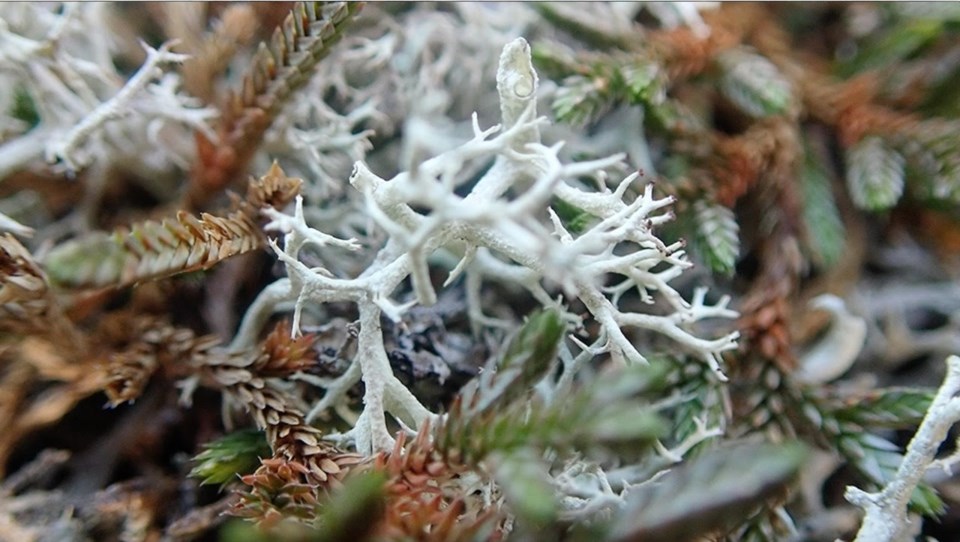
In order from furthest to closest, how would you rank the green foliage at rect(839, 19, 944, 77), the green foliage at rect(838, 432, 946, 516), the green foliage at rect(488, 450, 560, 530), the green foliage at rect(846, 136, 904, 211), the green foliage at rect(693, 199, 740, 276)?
the green foliage at rect(839, 19, 944, 77), the green foliage at rect(846, 136, 904, 211), the green foliage at rect(693, 199, 740, 276), the green foliage at rect(838, 432, 946, 516), the green foliage at rect(488, 450, 560, 530)

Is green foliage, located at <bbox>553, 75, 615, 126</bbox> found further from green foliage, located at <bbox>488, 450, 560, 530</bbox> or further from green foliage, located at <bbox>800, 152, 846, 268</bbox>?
green foliage, located at <bbox>488, 450, 560, 530</bbox>

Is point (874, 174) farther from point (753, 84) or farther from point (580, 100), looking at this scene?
point (580, 100)

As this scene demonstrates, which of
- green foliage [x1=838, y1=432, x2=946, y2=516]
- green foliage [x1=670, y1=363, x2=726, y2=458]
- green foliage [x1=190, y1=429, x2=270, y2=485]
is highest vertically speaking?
→ green foliage [x1=670, y1=363, x2=726, y2=458]

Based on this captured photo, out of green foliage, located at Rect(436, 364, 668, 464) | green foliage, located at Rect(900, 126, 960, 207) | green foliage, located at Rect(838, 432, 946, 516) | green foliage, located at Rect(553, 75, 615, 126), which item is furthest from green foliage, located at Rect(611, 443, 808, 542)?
green foliage, located at Rect(900, 126, 960, 207)

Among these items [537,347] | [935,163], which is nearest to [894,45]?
[935,163]

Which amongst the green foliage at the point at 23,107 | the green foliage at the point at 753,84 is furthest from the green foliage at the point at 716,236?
the green foliage at the point at 23,107

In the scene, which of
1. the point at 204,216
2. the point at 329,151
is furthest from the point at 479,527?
the point at 329,151
